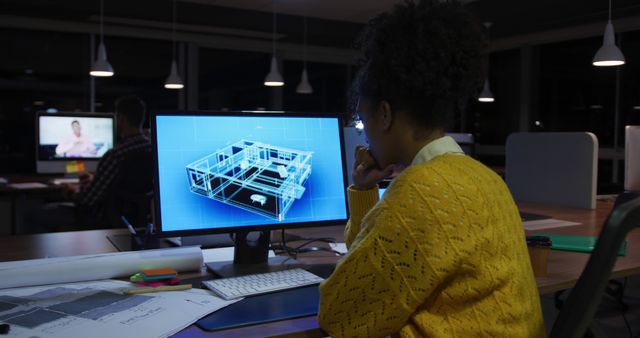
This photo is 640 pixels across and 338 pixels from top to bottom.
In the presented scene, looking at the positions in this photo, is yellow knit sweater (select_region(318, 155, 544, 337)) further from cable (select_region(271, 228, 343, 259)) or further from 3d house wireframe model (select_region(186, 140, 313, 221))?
cable (select_region(271, 228, 343, 259))

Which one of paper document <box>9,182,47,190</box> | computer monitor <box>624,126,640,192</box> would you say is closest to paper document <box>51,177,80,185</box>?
paper document <box>9,182,47,190</box>

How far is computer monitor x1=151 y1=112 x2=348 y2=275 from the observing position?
4.29 feet

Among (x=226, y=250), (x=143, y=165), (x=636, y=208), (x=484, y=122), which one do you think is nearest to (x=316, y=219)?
(x=226, y=250)

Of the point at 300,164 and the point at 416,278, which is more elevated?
the point at 300,164

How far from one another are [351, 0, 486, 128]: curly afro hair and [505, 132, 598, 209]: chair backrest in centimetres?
178

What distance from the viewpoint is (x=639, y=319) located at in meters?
2.71

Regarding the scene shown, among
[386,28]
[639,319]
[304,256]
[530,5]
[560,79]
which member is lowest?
[639,319]

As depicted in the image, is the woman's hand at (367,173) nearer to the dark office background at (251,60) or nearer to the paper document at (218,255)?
the paper document at (218,255)

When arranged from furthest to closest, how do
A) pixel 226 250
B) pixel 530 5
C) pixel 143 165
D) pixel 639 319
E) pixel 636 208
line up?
pixel 530 5 → pixel 143 165 → pixel 639 319 → pixel 226 250 → pixel 636 208

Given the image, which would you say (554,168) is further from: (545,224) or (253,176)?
(253,176)

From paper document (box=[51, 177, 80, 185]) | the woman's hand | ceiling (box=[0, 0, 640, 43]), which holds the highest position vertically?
ceiling (box=[0, 0, 640, 43])

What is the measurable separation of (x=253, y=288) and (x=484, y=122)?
7.37 metres

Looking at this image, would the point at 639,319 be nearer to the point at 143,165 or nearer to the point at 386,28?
the point at 386,28

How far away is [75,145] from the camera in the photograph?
436cm
